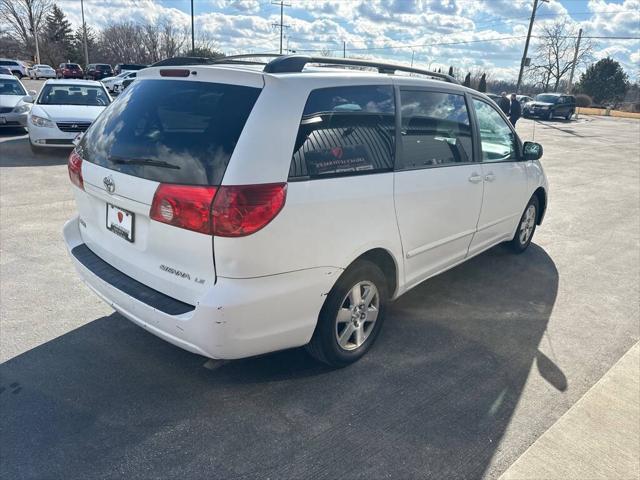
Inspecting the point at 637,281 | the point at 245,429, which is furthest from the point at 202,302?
the point at 637,281

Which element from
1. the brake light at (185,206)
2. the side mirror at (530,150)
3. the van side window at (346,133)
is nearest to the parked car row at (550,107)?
the side mirror at (530,150)

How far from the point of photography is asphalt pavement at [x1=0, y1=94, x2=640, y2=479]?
2436 mm

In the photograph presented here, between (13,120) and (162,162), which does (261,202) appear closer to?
(162,162)

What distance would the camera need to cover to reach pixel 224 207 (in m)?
2.35

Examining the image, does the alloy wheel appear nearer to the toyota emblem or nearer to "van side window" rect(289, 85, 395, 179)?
"van side window" rect(289, 85, 395, 179)

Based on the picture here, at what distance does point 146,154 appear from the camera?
8.75 ft

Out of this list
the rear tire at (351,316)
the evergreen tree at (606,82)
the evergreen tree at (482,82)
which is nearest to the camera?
the rear tire at (351,316)

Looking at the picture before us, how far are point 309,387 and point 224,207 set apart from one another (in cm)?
133

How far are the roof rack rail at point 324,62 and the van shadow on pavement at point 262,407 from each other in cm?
188

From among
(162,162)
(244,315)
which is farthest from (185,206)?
(244,315)

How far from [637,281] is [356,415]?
4001 mm

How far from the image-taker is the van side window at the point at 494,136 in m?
4.34

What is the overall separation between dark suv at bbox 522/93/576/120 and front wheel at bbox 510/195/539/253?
29718 millimetres

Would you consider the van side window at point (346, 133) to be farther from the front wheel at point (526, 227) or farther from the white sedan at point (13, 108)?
the white sedan at point (13, 108)
